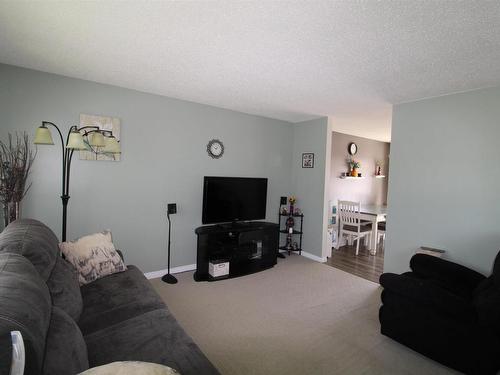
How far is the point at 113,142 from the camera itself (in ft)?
8.57

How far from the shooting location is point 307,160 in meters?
4.65

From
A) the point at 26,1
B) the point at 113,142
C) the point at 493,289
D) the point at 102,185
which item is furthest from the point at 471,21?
the point at 102,185

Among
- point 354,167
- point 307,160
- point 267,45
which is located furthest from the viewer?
point 354,167

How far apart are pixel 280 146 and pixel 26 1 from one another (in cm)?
371

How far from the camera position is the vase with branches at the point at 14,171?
7.78ft

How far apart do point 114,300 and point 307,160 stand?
3.65 metres

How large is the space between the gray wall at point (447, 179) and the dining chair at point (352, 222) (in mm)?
1407

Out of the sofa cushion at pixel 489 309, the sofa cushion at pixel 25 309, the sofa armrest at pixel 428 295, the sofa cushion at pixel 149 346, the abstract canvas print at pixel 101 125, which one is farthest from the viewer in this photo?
the abstract canvas print at pixel 101 125

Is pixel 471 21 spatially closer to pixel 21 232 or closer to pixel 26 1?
pixel 26 1

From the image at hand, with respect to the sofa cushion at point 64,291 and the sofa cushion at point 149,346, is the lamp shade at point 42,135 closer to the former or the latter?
the sofa cushion at point 64,291

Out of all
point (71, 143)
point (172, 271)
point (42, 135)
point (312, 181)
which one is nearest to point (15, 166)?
point (42, 135)

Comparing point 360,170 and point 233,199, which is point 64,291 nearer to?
point 233,199

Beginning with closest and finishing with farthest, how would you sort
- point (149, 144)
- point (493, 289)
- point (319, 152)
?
point (493, 289), point (149, 144), point (319, 152)

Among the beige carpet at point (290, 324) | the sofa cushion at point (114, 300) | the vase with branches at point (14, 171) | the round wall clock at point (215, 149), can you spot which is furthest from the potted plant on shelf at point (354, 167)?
the vase with branches at point (14, 171)
